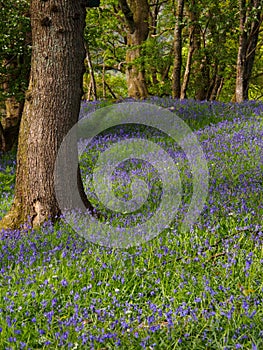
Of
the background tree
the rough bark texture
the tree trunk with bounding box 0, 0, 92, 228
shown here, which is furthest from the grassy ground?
the rough bark texture

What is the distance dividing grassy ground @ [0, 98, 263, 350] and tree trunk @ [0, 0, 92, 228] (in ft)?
1.56

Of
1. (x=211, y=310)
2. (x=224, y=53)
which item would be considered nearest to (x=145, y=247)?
(x=211, y=310)

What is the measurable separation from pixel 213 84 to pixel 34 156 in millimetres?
17250

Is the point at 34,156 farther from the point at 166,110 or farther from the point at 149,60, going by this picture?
the point at 149,60

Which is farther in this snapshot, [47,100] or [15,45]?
[15,45]

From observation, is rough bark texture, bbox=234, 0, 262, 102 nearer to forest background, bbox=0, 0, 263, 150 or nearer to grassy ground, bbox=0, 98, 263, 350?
forest background, bbox=0, 0, 263, 150

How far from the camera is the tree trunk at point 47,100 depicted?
5.48m

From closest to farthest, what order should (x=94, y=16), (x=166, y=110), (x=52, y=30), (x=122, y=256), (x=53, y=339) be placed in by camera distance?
(x=53, y=339) < (x=122, y=256) < (x=52, y=30) < (x=166, y=110) < (x=94, y=16)

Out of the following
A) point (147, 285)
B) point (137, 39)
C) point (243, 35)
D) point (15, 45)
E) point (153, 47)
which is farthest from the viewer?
point (137, 39)

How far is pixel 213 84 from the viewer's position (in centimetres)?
2159

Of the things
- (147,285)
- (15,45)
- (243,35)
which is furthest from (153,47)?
(147,285)

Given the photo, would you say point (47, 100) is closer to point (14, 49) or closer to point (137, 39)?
point (14, 49)

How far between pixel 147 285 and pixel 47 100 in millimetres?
2704

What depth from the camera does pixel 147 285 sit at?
4.11 meters
